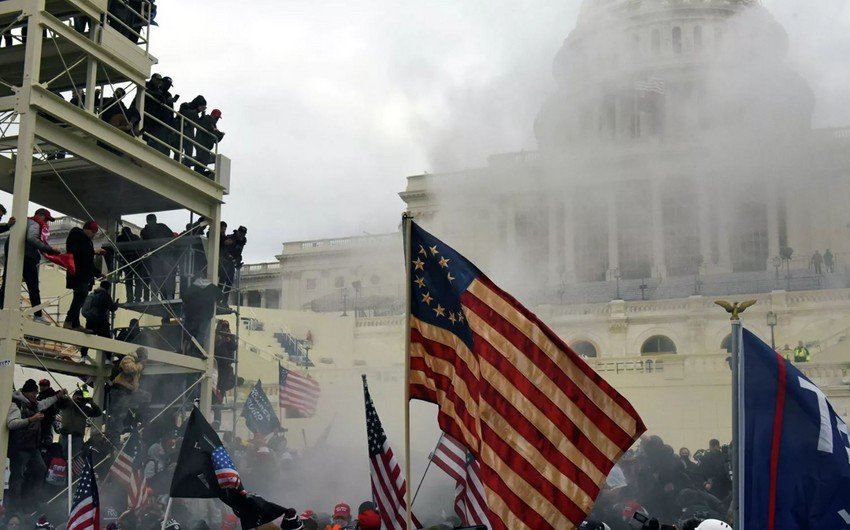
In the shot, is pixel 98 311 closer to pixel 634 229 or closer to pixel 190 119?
pixel 190 119

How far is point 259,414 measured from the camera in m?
21.1

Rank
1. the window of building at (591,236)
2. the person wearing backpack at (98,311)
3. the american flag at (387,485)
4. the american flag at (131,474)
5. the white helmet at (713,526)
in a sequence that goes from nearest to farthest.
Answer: the white helmet at (713,526), the american flag at (387,485), the american flag at (131,474), the person wearing backpack at (98,311), the window of building at (591,236)

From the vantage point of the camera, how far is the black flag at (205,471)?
30.6 feet

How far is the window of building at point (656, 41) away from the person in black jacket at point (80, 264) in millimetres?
62781

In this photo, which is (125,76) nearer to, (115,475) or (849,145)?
(115,475)

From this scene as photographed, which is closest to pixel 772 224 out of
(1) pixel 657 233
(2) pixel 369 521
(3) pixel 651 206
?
(1) pixel 657 233

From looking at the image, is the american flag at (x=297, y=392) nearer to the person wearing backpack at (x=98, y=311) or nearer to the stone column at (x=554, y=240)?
the person wearing backpack at (x=98, y=311)

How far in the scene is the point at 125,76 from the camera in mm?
14859

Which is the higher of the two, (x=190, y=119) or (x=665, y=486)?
(x=190, y=119)

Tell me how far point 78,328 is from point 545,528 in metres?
7.75

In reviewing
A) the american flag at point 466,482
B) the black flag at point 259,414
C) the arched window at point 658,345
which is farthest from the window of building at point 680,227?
the american flag at point 466,482

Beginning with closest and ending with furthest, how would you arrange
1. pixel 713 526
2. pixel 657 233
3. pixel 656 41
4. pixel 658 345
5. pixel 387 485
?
1. pixel 713 526
2. pixel 387 485
3. pixel 658 345
4. pixel 657 233
5. pixel 656 41

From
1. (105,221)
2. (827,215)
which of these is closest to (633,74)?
(827,215)

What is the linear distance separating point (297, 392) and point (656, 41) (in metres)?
55.9
